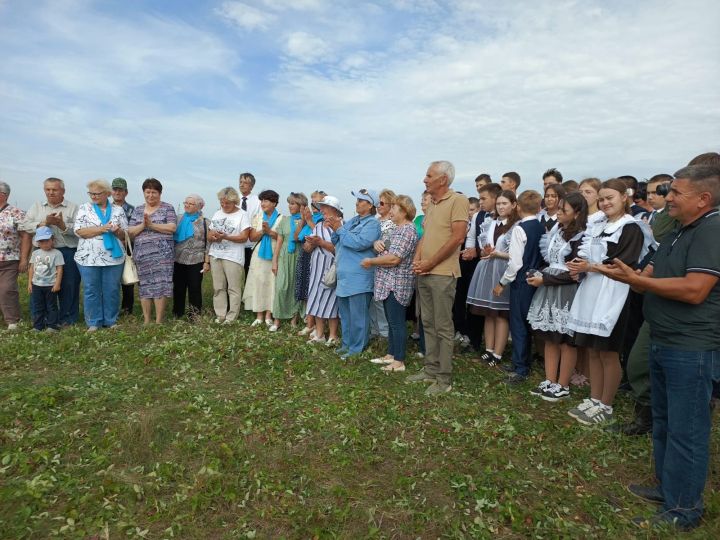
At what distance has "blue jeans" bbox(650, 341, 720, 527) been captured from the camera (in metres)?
3.36

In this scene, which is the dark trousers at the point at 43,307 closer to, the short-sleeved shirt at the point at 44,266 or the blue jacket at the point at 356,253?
the short-sleeved shirt at the point at 44,266

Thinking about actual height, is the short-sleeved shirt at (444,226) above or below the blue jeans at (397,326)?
above

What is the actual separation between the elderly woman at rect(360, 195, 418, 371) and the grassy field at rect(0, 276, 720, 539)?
55 cm

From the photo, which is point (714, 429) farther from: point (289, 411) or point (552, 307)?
point (289, 411)

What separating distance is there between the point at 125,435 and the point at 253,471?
4.26 feet

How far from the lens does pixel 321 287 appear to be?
7.95 metres

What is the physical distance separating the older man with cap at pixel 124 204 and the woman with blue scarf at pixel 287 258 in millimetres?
2801

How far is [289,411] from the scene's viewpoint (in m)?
5.14

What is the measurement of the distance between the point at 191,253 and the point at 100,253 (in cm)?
144

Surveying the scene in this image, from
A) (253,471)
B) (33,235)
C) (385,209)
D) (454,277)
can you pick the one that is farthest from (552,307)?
(33,235)

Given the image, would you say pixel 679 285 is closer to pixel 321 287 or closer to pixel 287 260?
pixel 321 287

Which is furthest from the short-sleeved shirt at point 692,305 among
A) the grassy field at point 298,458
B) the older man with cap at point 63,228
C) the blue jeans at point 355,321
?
the older man with cap at point 63,228

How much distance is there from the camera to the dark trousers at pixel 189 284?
919 cm

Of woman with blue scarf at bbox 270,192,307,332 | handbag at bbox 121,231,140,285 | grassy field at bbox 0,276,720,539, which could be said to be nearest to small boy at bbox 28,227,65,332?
handbag at bbox 121,231,140,285
